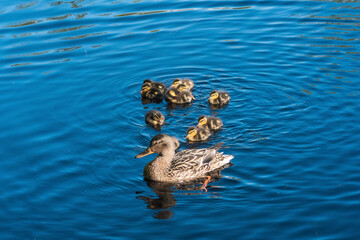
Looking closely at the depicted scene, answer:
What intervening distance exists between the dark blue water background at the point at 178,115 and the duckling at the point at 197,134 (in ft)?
0.52

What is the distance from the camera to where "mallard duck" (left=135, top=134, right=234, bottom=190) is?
6668mm

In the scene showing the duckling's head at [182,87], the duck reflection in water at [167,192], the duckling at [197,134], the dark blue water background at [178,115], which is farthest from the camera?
the duckling's head at [182,87]

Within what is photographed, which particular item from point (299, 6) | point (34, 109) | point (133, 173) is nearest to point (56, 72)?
point (34, 109)

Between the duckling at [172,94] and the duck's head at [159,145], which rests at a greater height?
the duckling at [172,94]

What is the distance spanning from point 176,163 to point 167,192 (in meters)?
0.56

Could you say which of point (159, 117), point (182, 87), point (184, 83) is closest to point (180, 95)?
point (182, 87)

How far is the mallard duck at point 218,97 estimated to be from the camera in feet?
27.5

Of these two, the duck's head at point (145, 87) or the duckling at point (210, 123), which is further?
the duck's head at point (145, 87)

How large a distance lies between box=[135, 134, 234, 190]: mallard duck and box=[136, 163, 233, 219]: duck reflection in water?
0.08 meters

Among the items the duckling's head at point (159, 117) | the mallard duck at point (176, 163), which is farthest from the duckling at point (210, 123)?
the mallard duck at point (176, 163)

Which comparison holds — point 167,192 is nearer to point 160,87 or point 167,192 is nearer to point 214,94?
point 214,94

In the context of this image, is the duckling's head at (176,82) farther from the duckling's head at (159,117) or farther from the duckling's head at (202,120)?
the duckling's head at (202,120)

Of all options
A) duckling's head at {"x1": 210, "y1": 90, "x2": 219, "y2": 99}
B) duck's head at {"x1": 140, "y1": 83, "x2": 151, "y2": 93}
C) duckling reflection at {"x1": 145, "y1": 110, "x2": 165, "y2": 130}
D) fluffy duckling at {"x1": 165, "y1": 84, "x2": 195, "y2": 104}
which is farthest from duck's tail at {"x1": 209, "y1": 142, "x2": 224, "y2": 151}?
duck's head at {"x1": 140, "y1": 83, "x2": 151, "y2": 93}

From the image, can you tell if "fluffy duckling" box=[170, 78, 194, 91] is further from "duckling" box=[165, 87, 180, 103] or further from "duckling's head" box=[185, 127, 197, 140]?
"duckling's head" box=[185, 127, 197, 140]
